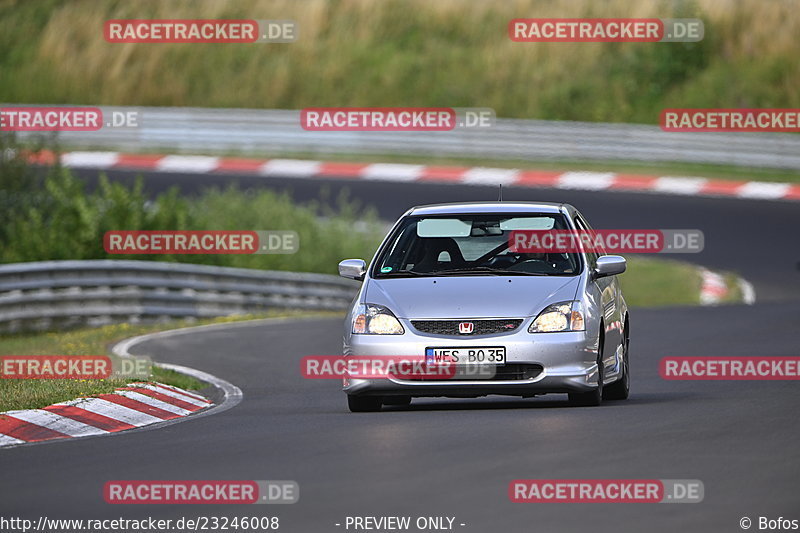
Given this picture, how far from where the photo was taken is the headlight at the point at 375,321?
12.5 meters

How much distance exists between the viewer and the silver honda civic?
40.5 feet

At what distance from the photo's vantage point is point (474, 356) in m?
12.3

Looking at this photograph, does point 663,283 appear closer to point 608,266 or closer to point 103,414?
point 608,266

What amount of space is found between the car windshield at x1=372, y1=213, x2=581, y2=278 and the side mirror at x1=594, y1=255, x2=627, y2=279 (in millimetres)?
161

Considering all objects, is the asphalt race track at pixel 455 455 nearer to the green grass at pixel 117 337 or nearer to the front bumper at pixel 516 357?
the front bumper at pixel 516 357

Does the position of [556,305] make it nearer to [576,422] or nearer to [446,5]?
[576,422]

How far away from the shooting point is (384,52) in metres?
48.9

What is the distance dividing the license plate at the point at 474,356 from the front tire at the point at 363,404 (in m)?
0.90

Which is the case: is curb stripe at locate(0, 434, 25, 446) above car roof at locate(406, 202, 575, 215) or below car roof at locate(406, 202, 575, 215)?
below

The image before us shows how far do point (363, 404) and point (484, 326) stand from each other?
3.96 feet

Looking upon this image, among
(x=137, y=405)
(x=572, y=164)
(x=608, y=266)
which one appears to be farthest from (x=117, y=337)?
(x=572, y=164)

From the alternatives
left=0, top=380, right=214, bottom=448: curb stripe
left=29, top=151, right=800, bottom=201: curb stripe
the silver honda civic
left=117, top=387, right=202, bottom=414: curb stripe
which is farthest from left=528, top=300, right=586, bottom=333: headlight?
left=29, top=151, right=800, bottom=201: curb stripe

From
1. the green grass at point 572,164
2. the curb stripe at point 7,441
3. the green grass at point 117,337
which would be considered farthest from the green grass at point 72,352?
the green grass at point 572,164

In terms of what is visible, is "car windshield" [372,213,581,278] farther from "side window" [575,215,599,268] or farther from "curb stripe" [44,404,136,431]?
"curb stripe" [44,404,136,431]
